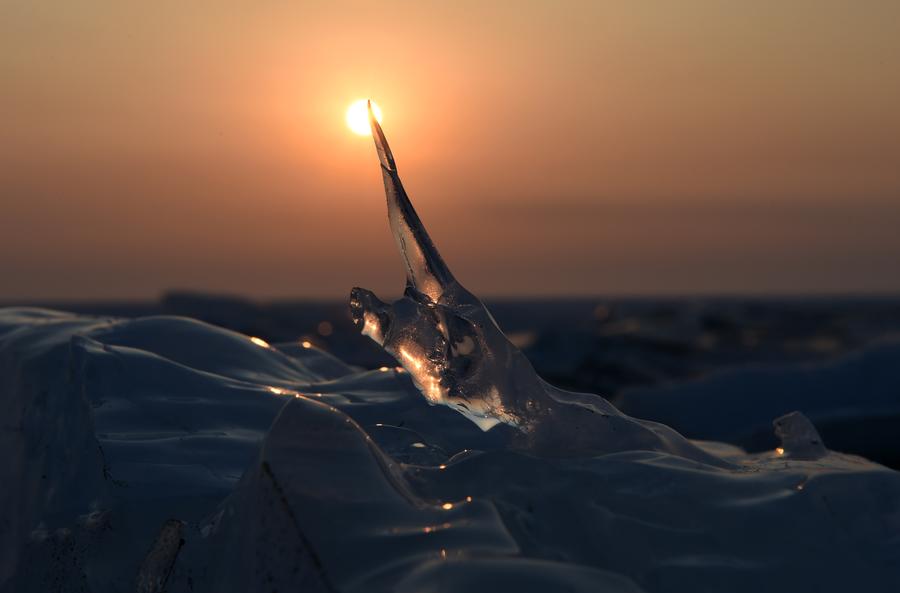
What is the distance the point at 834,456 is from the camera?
2.70 metres

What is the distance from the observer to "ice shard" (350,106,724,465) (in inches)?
88.0

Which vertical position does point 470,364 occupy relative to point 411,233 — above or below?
below

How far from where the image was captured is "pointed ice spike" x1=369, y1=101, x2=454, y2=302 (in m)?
2.36

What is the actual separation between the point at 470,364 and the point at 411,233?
372mm

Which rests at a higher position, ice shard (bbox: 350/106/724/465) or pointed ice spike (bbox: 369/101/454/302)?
pointed ice spike (bbox: 369/101/454/302)

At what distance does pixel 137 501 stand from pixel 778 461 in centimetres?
164

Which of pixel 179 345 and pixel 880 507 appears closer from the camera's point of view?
pixel 880 507

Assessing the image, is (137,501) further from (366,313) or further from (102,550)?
(366,313)

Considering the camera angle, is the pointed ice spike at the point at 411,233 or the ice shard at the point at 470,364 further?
the pointed ice spike at the point at 411,233

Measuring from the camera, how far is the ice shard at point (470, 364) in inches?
88.0

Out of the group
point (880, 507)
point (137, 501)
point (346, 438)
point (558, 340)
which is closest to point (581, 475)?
point (346, 438)

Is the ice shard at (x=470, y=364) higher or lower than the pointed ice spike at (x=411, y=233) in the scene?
lower

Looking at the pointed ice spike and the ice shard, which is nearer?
the ice shard

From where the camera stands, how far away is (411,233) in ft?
7.78
